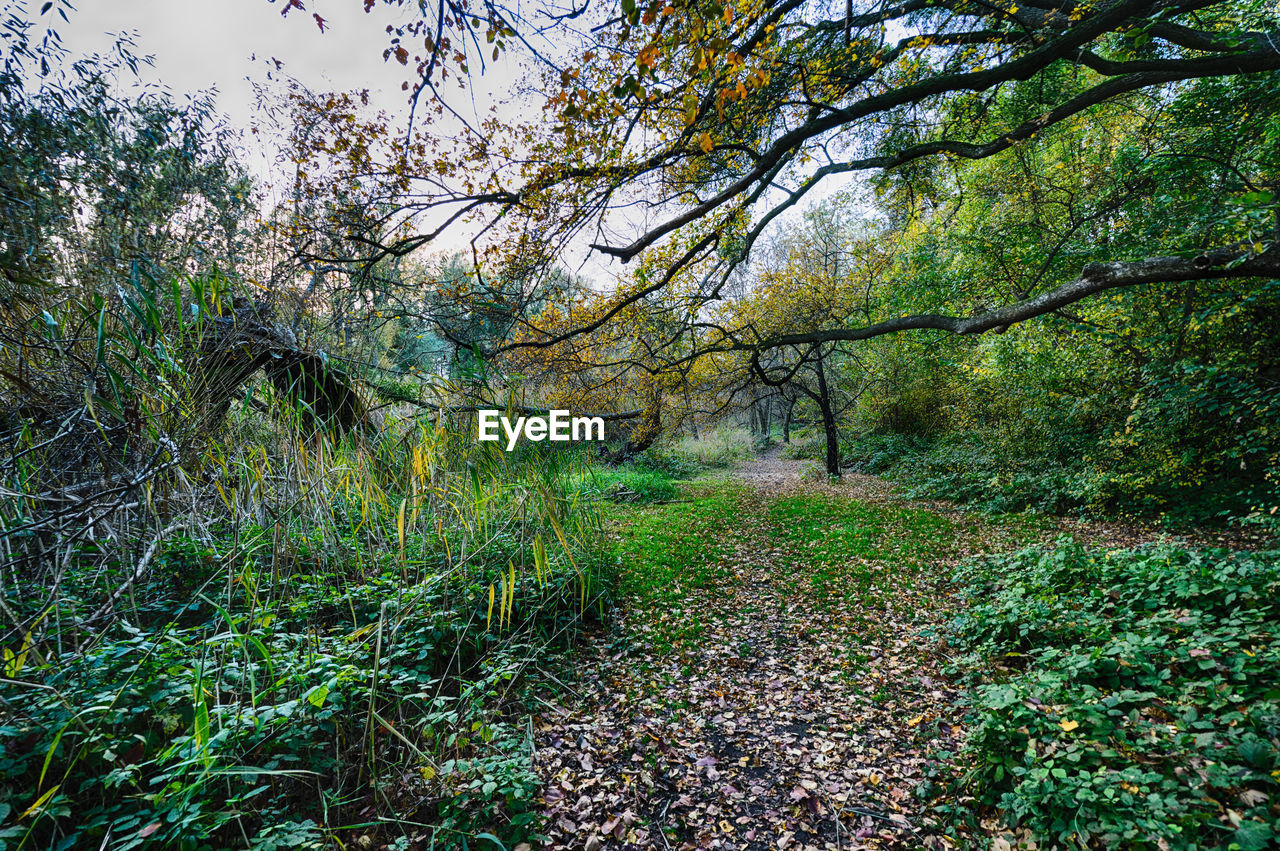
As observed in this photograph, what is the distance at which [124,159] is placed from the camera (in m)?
5.45

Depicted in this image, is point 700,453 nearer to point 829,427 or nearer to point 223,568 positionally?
point 829,427

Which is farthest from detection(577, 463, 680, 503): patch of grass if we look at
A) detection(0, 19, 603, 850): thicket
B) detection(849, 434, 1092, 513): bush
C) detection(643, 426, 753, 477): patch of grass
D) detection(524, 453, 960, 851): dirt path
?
detection(0, 19, 603, 850): thicket

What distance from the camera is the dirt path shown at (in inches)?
93.0

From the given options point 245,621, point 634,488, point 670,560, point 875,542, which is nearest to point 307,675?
point 245,621

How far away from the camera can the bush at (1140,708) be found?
68.6 inches

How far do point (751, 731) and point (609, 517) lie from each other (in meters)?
5.53

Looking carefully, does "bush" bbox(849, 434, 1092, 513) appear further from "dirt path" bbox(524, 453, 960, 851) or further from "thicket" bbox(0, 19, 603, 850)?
"thicket" bbox(0, 19, 603, 850)

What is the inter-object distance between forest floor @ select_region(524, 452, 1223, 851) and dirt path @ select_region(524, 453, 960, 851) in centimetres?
1

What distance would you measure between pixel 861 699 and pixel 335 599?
12.6ft

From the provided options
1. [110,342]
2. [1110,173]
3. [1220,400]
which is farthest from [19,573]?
[1110,173]

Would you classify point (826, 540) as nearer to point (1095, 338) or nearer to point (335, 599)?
point (1095, 338)

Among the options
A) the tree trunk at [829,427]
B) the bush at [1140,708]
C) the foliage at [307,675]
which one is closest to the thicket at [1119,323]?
the bush at [1140,708]

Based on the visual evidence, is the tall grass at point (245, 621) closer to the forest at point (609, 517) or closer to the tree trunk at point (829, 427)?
the forest at point (609, 517)

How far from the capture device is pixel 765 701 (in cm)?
345
